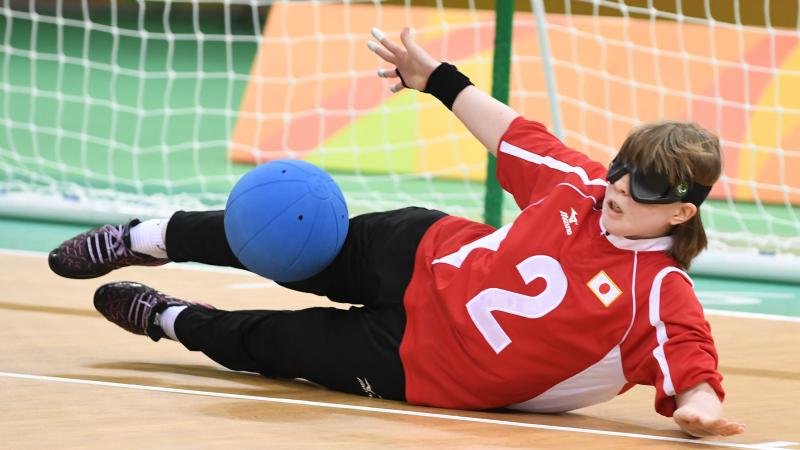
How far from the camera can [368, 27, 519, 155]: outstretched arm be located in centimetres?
373

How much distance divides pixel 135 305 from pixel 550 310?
1201 millimetres

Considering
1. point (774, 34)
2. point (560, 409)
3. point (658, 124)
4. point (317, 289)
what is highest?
point (774, 34)

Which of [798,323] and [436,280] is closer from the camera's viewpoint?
[436,280]

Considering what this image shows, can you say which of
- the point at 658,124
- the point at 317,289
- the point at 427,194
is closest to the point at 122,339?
the point at 317,289

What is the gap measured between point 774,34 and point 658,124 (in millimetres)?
4556

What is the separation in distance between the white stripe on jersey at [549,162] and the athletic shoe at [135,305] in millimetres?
932

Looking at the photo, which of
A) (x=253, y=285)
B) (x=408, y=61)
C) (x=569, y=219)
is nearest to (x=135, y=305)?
(x=408, y=61)

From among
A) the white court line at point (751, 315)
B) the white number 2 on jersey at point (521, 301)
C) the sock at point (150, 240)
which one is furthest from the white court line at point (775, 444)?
the white court line at point (751, 315)

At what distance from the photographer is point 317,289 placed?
3.79 m

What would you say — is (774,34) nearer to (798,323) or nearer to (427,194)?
(427,194)

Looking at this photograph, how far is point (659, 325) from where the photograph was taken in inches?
128

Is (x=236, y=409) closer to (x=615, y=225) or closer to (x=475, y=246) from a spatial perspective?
(x=475, y=246)

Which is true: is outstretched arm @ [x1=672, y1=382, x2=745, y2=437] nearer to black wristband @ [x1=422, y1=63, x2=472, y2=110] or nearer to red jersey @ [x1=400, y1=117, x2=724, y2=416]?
red jersey @ [x1=400, y1=117, x2=724, y2=416]

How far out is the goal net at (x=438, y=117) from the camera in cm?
739
